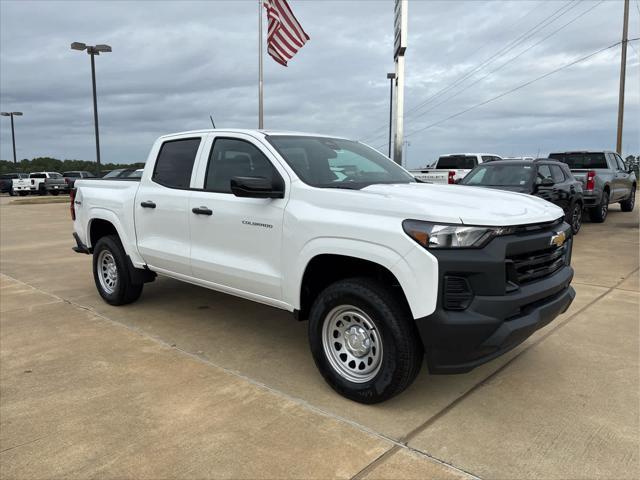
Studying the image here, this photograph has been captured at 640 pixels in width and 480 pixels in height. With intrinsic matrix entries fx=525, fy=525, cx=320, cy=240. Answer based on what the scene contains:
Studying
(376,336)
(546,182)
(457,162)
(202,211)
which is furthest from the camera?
(457,162)

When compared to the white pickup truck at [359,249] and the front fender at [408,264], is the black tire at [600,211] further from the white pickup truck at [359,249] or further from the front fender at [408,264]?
the front fender at [408,264]

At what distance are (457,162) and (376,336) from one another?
1421 cm

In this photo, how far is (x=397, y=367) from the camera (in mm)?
3256

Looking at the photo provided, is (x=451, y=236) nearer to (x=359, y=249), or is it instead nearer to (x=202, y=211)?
(x=359, y=249)

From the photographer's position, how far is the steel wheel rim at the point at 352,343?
11.4ft

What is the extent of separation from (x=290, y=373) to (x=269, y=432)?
3.03ft

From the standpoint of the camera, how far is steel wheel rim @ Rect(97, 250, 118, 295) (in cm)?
598

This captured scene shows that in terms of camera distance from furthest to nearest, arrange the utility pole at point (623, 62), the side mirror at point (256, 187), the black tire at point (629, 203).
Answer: the utility pole at point (623, 62) → the black tire at point (629, 203) → the side mirror at point (256, 187)

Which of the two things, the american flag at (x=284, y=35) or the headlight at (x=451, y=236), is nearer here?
the headlight at (x=451, y=236)

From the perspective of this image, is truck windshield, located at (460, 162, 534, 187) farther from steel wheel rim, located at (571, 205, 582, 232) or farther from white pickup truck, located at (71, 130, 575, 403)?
white pickup truck, located at (71, 130, 575, 403)

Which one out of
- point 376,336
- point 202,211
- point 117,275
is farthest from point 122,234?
point 376,336

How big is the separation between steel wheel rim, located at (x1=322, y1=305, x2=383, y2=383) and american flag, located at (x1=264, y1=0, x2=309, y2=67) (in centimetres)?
1222

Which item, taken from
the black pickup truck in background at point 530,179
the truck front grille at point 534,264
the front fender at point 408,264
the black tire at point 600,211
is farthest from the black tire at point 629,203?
the front fender at point 408,264

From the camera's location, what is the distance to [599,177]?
13156 mm
